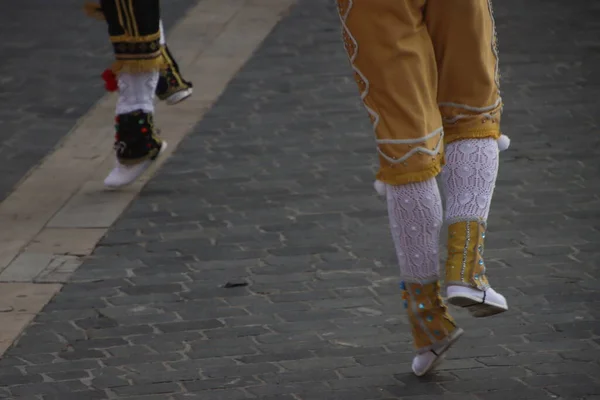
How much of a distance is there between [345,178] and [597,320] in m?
1.90

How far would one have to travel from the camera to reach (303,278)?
479 cm

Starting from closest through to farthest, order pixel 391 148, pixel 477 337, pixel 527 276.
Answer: pixel 391 148 → pixel 477 337 → pixel 527 276

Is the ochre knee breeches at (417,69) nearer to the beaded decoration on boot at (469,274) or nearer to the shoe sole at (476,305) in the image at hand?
the beaded decoration on boot at (469,274)

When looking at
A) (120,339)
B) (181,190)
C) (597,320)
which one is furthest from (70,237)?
(597,320)

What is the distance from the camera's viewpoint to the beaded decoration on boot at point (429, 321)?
3.68 meters

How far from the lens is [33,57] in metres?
8.42

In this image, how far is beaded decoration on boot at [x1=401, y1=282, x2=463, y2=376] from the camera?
145 inches

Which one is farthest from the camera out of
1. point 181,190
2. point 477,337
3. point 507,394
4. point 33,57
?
point 33,57

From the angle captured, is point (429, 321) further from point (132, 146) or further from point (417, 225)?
point (132, 146)

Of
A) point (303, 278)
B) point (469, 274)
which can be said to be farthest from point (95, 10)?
point (469, 274)

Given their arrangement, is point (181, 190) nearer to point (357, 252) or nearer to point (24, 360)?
point (357, 252)

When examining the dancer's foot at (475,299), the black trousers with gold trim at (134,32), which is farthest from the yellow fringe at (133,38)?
the dancer's foot at (475,299)

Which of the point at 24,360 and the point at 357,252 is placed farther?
the point at 357,252

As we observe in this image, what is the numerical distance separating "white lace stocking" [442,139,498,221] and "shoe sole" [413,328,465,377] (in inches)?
13.1
